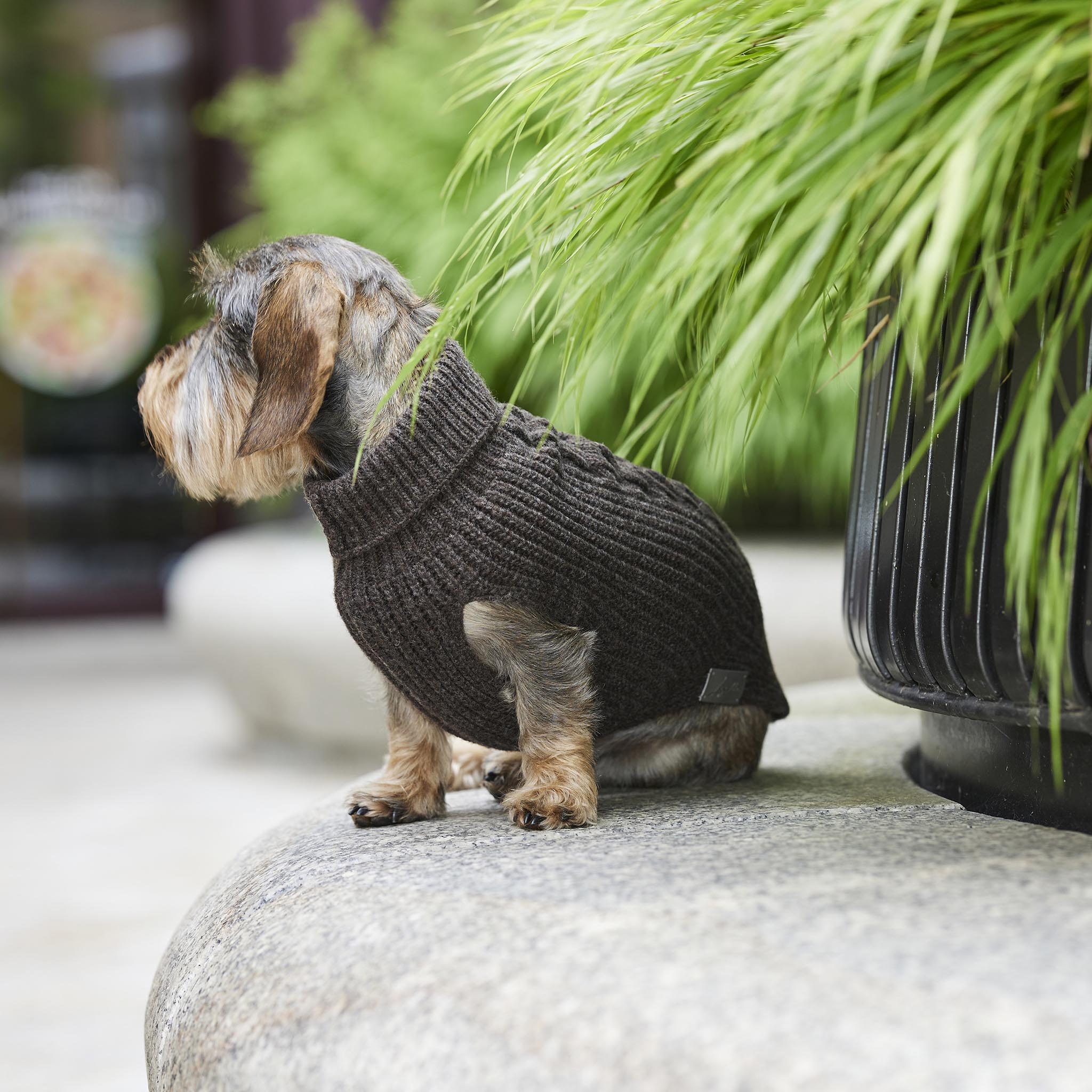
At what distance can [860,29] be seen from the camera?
0.94 meters

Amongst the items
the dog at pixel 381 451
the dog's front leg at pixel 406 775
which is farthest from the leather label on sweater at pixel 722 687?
the dog's front leg at pixel 406 775

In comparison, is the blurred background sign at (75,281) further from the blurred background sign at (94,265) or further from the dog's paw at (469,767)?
the dog's paw at (469,767)

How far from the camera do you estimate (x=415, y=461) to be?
1364 millimetres

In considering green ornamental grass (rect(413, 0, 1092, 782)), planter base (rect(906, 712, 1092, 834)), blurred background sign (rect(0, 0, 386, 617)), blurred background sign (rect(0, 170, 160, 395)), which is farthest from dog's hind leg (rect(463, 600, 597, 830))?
blurred background sign (rect(0, 170, 160, 395))

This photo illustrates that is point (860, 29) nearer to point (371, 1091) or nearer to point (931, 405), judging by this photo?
point (931, 405)

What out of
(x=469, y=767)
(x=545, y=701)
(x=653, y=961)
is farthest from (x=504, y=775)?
(x=653, y=961)

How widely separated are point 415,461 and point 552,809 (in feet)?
1.30

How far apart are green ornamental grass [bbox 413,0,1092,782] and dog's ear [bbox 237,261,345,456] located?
9.0 inches

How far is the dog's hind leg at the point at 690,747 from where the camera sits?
159cm

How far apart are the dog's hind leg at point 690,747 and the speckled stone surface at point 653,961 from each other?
0.22 metres

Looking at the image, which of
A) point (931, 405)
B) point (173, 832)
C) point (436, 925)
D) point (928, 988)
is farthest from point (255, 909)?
point (173, 832)

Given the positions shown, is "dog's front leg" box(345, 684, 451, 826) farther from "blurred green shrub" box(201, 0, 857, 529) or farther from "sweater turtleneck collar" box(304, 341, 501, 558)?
"blurred green shrub" box(201, 0, 857, 529)

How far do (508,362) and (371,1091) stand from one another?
120 inches

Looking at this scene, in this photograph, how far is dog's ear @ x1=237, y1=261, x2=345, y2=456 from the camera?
55.5 inches
